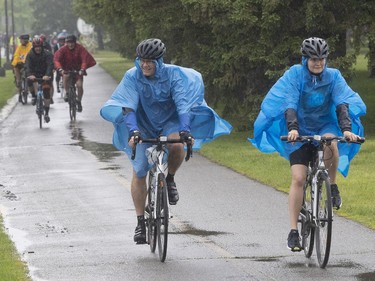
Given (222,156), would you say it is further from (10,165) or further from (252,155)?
(10,165)

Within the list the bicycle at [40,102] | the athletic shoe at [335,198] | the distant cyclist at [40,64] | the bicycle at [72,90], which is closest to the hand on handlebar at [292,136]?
the athletic shoe at [335,198]

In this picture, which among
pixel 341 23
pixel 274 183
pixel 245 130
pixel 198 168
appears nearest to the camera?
pixel 274 183

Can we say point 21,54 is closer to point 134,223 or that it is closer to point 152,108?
point 134,223

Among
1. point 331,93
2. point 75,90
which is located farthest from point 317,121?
point 75,90

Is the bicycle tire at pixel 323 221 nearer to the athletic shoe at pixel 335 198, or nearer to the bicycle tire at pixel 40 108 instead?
the athletic shoe at pixel 335 198

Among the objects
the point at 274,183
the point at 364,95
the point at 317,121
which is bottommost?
the point at 364,95

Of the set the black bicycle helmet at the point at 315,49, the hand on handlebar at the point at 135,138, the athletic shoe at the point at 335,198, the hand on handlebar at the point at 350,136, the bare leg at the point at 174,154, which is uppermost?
the black bicycle helmet at the point at 315,49

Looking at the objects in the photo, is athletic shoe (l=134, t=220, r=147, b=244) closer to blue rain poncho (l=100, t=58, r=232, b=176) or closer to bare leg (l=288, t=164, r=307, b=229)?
blue rain poncho (l=100, t=58, r=232, b=176)

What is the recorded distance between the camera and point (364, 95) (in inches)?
1293

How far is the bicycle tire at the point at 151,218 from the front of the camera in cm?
1027

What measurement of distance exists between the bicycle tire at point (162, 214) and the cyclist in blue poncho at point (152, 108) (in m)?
0.35

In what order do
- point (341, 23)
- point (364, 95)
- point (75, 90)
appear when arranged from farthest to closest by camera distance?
point (364, 95) < point (75, 90) < point (341, 23)

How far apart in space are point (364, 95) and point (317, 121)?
23.2 meters

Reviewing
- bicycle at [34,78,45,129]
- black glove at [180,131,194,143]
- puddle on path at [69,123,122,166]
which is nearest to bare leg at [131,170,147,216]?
black glove at [180,131,194,143]
